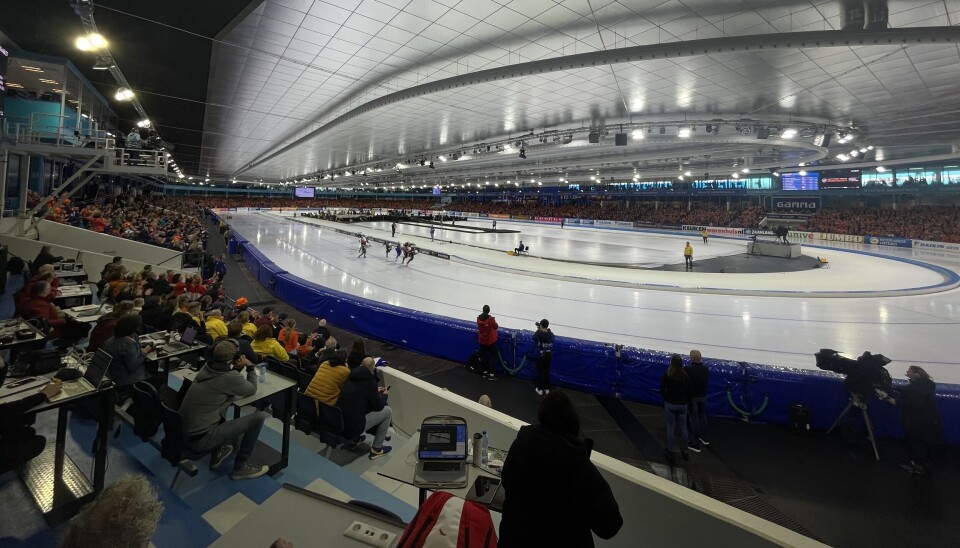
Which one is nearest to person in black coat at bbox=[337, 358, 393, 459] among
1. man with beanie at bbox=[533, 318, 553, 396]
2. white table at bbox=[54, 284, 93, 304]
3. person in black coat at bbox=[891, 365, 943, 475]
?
man with beanie at bbox=[533, 318, 553, 396]

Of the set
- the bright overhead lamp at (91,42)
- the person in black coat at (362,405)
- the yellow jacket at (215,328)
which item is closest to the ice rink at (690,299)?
the yellow jacket at (215,328)

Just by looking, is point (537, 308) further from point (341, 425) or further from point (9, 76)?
point (9, 76)

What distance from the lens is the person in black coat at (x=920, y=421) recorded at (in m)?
4.14

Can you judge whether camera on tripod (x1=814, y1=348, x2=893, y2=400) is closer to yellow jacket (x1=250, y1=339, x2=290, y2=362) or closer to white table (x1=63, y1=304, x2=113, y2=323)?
yellow jacket (x1=250, y1=339, x2=290, y2=362)

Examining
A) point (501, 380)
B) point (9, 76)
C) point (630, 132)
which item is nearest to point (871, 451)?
point (501, 380)

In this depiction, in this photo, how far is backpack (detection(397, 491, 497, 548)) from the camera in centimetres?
148

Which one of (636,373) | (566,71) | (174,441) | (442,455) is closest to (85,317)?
(174,441)

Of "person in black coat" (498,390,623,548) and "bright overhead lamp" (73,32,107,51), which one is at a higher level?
"bright overhead lamp" (73,32,107,51)

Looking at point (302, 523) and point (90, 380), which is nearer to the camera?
point (302, 523)

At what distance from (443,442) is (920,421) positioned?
5.21 m

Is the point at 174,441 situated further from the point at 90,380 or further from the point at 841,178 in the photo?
the point at 841,178

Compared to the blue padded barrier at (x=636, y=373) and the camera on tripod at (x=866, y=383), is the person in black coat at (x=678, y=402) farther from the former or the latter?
the camera on tripod at (x=866, y=383)

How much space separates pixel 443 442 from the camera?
2.40 meters

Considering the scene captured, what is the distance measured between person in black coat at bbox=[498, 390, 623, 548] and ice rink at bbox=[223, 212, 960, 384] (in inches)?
287
